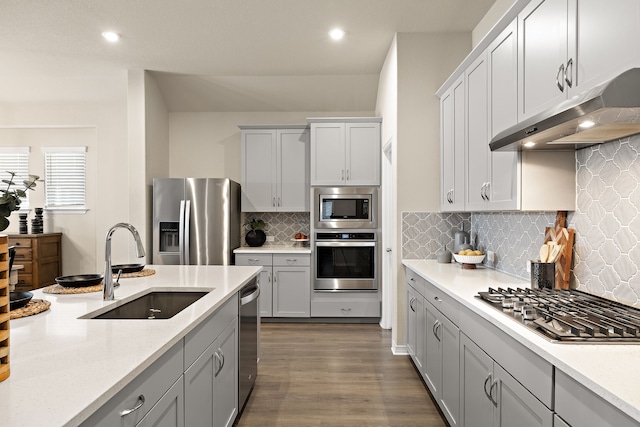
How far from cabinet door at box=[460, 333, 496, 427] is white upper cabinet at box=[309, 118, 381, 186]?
9.82ft

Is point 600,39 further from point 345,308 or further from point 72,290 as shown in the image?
point 345,308

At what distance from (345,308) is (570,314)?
11.4 ft

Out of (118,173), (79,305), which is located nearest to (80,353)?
(79,305)

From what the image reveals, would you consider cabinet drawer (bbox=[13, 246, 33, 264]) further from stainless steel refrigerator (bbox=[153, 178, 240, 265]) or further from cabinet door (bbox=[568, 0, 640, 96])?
cabinet door (bbox=[568, 0, 640, 96])

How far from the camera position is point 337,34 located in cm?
388

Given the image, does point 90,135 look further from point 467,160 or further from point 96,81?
point 467,160

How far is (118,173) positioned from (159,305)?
12.6ft

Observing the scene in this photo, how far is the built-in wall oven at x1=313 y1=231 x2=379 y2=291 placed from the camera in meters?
4.91

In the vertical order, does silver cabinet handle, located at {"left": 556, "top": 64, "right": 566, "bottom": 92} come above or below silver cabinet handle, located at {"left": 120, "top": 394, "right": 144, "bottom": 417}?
above

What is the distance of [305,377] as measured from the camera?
3287 millimetres

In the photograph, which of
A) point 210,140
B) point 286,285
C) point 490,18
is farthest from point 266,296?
point 490,18

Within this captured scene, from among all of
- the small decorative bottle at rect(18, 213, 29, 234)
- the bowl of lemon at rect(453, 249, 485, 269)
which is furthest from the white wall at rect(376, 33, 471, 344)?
the small decorative bottle at rect(18, 213, 29, 234)

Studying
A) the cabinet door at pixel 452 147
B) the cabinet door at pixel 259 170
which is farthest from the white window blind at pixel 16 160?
the cabinet door at pixel 452 147

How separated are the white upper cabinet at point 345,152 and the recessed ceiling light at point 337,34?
1123 mm
